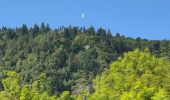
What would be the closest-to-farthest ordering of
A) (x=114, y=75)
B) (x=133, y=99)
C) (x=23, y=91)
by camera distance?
(x=133, y=99) < (x=23, y=91) < (x=114, y=75)

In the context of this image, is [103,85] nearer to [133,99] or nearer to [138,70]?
[138,70]

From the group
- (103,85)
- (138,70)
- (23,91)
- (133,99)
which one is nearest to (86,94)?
(103,85)

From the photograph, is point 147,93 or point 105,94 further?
point 105,94

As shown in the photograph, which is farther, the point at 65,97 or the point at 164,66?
the point at 164,66

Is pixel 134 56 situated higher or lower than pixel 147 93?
higher

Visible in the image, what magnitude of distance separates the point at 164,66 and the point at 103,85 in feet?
19.5

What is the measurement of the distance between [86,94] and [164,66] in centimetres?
765

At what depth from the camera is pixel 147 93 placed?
39.5m

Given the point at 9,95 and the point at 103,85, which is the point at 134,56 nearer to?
the point at 103,85

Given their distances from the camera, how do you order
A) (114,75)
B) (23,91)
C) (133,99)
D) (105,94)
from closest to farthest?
(133,99) → (23,91) → (105,94) → (114,75)

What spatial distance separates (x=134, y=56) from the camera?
49.6 metres

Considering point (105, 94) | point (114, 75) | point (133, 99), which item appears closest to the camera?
point (133, 99)

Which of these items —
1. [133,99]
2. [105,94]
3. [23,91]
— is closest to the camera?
[133,99]

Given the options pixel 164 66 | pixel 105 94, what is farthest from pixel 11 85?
pixel 164 66
